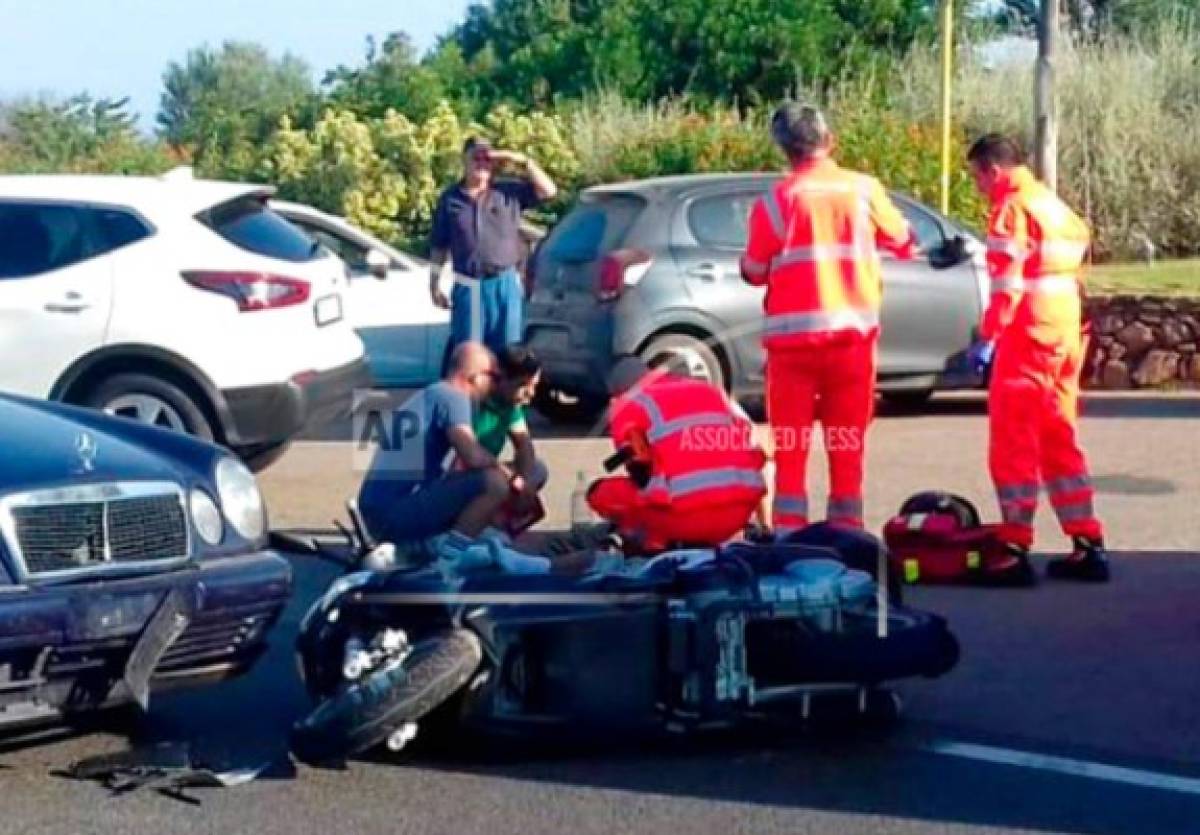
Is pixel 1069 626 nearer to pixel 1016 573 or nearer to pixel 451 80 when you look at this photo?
pixel 1016 573

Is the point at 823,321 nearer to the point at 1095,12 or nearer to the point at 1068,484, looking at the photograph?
the point at 1068,484

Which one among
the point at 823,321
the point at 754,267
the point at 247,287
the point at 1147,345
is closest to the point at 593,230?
the point at 247,287

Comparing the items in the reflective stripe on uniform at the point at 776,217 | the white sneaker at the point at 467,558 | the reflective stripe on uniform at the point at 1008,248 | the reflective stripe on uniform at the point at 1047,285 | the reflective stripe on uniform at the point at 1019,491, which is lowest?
the reflective stripe on uniform at the point at 1019,491

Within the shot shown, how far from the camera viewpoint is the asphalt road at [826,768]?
6.57 metres

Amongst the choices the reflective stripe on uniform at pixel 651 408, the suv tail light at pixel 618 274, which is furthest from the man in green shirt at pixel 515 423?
the suv tail light at pixel 618 274

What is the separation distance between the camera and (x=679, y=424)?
9.09 meters

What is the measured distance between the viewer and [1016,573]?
32.4 ft

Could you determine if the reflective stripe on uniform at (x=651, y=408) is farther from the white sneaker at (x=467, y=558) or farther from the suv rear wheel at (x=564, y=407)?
the suv rear wheel at (x=564, y=407)

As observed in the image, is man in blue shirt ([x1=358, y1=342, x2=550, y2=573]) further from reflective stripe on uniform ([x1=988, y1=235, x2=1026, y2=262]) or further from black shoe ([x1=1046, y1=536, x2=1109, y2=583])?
black shoe ([x1=1046, y1=536, x2=1109, y2=583])

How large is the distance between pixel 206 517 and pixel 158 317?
4898mm

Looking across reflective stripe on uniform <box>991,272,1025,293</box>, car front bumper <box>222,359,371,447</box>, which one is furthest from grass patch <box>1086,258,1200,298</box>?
reflective stripe on uniform <box>991,272,1025,293</box>

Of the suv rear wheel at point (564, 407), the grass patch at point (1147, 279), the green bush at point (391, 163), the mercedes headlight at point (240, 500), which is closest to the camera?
the mercedes headlight at point (240, 500)

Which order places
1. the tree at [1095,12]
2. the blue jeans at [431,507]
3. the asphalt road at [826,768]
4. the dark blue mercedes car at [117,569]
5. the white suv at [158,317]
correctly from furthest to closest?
the tree at [1095,12] → the white suv at [158,317] → the blue jeans at [431,507] → the dark blue mercedes car at [117,569] → the asphalt road at [826,768]

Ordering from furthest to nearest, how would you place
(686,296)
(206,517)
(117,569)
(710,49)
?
1. (710,49)
2. (686,296)
3. (206,517)
4. (117,569)
